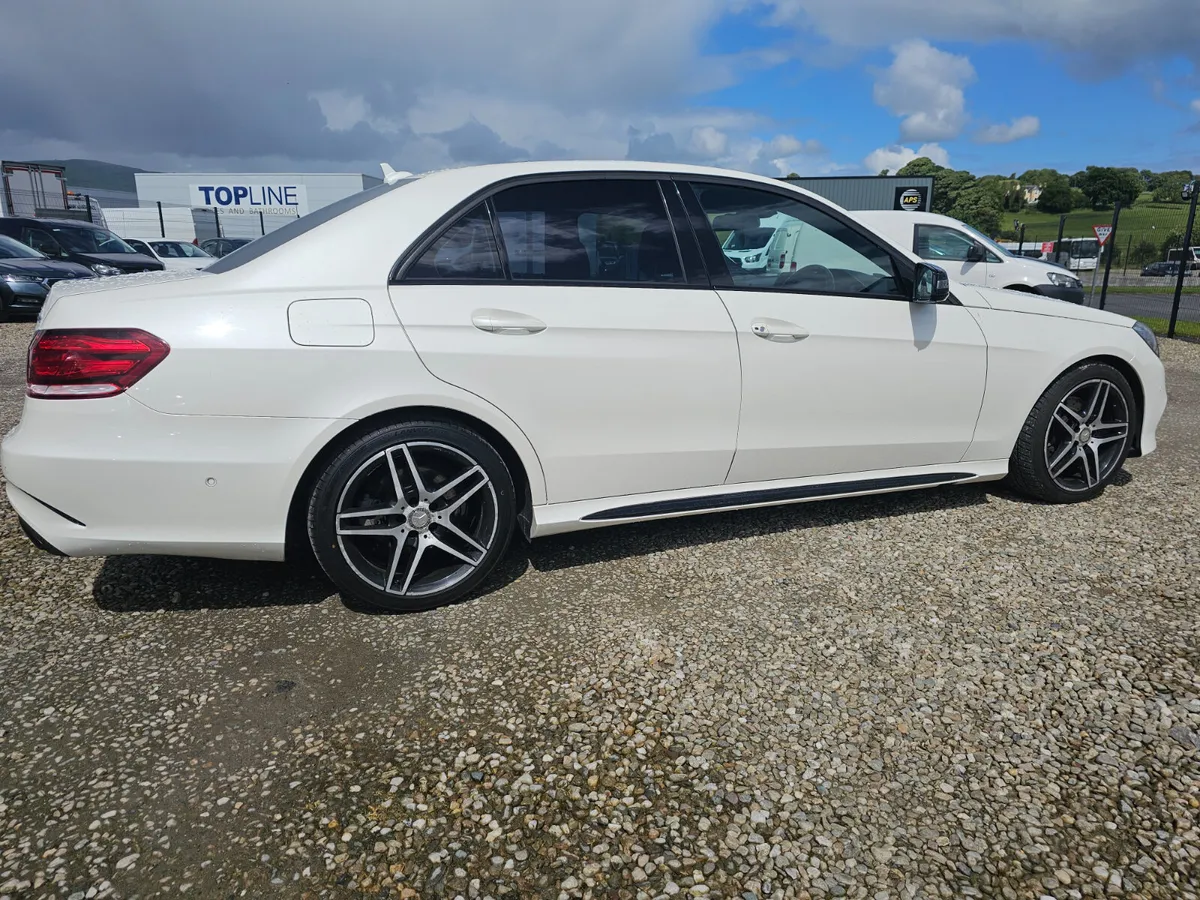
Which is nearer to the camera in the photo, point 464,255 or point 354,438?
point 354,438

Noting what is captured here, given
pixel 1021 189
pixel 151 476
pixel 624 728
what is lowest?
pixel 624 728

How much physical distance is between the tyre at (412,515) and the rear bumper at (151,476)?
0.15 metres

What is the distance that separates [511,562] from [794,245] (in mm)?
1908

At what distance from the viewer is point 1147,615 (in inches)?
116

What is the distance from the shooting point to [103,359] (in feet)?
8.22

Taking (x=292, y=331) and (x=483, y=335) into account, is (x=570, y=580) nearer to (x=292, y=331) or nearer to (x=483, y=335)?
(x=483, y=335)

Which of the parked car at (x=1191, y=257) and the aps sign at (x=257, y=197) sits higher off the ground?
the aps sign at (x=257, y=197)

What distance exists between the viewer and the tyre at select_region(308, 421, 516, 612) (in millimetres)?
2764

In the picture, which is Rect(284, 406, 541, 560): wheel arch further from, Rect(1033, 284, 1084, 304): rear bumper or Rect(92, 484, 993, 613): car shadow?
Rect(1033, 284, 1084, 304): rear bumper

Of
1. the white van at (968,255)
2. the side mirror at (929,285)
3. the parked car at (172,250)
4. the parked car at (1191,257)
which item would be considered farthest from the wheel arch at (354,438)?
the parked car at (1191,257)

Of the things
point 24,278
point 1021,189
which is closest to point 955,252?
point 24,278

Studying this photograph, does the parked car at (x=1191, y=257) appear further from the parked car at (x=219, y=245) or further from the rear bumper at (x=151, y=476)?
the parked car at (x=219, y=245)

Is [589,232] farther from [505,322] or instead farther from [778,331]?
[778,331]

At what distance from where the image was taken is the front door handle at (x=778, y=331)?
324 cm
